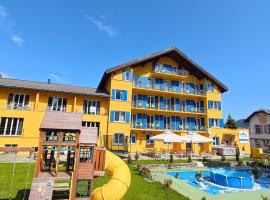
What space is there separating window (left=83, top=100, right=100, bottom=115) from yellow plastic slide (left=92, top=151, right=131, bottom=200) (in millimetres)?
21546

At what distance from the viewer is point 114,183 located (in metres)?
7.85

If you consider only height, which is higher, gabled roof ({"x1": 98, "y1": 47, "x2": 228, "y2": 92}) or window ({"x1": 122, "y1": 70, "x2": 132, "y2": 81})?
gabled roof ({"x1": 98, "y1": 47, "x2": 228, "y2": 92})

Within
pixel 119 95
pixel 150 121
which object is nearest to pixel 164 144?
pixel 150 121

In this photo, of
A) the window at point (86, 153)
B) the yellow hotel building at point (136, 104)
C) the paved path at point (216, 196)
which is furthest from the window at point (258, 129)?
the window at point (86, 153)

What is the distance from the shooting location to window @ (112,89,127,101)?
98.7 ft

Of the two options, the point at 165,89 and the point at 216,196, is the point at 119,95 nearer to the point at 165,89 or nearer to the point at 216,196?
the point at 165,89

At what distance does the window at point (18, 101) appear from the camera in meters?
26.0

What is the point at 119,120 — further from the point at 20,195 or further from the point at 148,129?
the point at 20,195

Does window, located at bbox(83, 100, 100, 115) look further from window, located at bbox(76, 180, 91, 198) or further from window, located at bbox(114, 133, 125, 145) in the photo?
window, located at bbox(76, 180, 91, 198)

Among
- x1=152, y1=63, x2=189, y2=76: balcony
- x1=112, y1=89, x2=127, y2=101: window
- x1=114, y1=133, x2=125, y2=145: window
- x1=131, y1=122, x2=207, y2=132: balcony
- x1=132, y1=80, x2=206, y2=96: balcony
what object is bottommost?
x1=114, y1=133, x2=125, y2=145: window

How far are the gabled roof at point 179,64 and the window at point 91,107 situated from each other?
16.0 feet

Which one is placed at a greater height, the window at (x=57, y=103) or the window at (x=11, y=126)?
the window at (x=57, y=103)

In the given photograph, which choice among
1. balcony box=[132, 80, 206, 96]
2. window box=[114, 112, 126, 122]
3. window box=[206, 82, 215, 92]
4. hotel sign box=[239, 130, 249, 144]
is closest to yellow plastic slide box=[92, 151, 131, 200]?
window box=[114, 112, 126, 122]

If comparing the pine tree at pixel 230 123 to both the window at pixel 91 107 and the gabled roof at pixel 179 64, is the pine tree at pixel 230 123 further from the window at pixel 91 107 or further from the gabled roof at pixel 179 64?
the window at pixel 91 107
